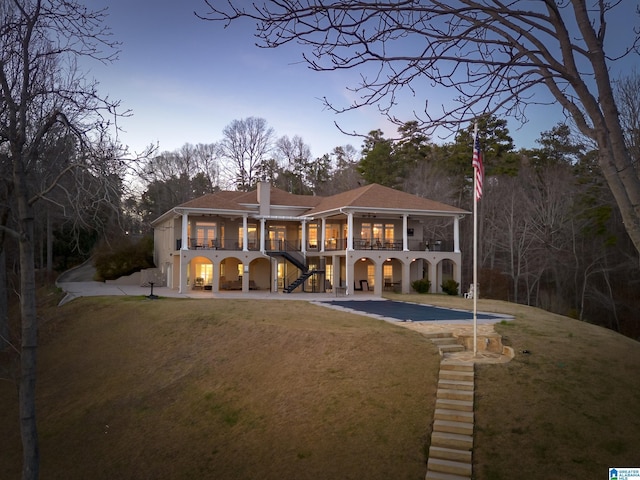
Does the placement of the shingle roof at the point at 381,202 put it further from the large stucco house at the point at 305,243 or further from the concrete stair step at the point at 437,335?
the concrete stair step at the point at 437,335

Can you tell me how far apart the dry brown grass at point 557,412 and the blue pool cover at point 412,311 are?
206 inches

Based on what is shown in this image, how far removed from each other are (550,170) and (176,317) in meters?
35.2

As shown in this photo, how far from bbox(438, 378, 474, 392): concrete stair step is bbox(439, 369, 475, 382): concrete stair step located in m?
0.16

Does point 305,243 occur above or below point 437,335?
above

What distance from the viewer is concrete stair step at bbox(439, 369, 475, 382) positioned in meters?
11.5

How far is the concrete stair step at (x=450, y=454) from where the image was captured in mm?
9094

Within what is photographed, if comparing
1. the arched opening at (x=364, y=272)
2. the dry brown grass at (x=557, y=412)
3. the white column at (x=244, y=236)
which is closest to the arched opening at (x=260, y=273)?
the white column at (x=244, y=236)

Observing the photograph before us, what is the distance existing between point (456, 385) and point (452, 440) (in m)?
1.85

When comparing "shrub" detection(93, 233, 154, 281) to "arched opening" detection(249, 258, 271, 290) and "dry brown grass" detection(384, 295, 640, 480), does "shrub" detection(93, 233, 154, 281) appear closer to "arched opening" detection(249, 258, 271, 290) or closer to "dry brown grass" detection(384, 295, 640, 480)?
"arched opening" detection(249, 258, 271, 290)

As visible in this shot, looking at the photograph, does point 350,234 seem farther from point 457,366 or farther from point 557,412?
point 557,412

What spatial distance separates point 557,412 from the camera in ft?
33.4

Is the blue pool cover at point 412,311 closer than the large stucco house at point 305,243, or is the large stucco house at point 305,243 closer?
the blue pool cover at point 412,311

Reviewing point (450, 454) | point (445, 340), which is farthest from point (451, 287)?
point (450, 454)

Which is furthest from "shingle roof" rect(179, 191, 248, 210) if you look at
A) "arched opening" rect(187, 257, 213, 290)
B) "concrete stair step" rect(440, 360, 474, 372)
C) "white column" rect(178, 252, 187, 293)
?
"concrete stair step" rect(440, 360, 474, 372)
